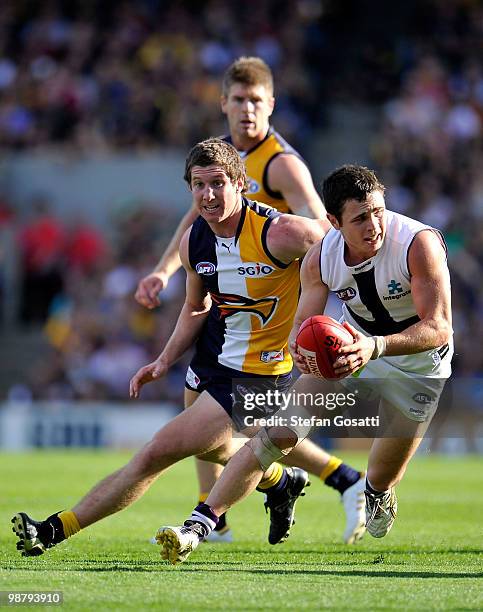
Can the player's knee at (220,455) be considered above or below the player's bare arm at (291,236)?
below

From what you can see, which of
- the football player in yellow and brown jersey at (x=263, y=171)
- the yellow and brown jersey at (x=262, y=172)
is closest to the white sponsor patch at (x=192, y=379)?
the football player in yellow and brown jersey at (x=263, y=171)

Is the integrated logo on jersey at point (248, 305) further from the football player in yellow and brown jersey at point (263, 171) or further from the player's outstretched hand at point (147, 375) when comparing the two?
the football player in yellow and brown jersey at point (263, 171)

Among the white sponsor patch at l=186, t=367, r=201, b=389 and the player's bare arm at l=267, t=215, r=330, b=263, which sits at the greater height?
the player's bare arm at l=267, t=215, r=330, b=263

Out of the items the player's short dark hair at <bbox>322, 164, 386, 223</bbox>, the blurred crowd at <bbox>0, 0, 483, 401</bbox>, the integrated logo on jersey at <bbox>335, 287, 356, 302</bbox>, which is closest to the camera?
the player's short dark hair at <bbox>322, 164, 386, 223</bbox>

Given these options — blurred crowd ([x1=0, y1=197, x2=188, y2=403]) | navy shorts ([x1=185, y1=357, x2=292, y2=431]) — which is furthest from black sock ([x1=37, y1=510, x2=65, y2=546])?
blurred crowd ([x1=0, y1=197, x2=188, y2=403])

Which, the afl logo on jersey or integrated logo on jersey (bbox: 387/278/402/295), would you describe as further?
the afl logo on jersey

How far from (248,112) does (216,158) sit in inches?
56.3

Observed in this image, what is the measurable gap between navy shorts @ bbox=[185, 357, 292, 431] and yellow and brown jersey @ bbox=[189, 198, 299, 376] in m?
0.05

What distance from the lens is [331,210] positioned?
6.42m

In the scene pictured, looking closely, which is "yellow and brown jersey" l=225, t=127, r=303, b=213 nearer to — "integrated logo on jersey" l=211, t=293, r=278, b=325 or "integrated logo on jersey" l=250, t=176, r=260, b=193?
"integrated logo on jersey" l=250, t=176, r=260, b=193

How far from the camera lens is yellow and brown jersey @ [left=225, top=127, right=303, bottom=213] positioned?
8.14 metres

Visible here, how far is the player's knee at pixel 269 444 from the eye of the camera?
257 inches

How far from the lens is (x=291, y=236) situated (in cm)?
703

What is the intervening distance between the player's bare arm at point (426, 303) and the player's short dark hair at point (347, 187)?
0.37m
